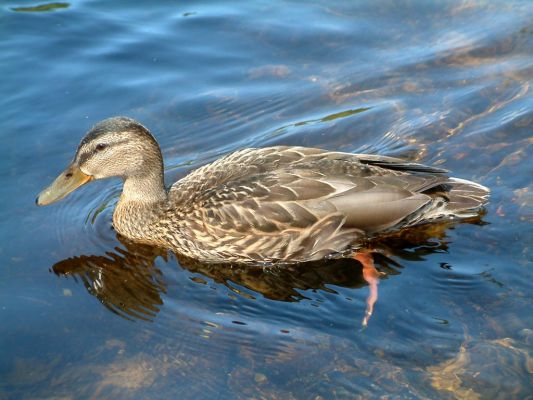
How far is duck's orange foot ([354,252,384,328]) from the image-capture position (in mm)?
6199

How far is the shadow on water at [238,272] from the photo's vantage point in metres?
6.53

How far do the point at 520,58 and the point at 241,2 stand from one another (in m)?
4.07

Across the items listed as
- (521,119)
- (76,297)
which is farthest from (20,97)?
(521,119)

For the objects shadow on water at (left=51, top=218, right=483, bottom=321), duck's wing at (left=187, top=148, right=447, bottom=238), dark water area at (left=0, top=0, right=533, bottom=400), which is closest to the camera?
dark water area at (left=0, top=0, right=533, bottom=400)

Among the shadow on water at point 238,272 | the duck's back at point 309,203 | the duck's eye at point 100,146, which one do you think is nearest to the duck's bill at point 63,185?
the duck's eye at point 100,146

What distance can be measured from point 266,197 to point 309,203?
37cm

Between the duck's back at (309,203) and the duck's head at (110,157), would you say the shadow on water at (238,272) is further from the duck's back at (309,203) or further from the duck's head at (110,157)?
the duck's head at (110,157)

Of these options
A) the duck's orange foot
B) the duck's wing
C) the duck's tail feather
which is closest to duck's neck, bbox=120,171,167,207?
the duck's wing

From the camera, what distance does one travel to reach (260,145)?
28.1ft

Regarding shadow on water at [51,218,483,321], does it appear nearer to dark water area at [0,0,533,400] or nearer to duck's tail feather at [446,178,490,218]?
dark water area at [0,0,533,400]

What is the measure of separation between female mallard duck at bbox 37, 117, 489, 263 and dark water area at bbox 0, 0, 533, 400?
23cm

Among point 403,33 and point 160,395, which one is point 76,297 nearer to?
point 160,395

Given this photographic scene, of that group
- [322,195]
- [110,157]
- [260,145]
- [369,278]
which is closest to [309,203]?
[322,195]

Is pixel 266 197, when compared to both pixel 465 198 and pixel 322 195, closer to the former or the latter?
pixel 322 195
